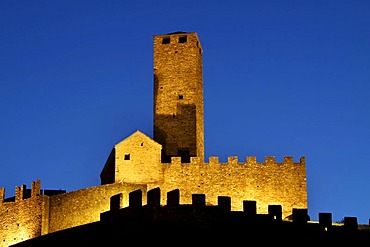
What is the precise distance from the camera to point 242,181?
37.8 meters

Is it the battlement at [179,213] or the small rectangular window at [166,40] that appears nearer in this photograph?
the battlement at [179,213]

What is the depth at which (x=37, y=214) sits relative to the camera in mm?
34938

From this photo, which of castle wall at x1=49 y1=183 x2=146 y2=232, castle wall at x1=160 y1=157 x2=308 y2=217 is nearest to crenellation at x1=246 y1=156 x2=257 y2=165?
castle wall at x1=160 y1=157 x2=308 y2=217

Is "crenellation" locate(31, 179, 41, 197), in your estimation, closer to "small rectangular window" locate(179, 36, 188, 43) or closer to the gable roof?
the gable roof

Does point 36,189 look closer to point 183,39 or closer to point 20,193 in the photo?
point 20,193

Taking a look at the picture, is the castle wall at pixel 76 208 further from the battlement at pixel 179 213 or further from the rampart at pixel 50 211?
the battlement at pixel 179 213

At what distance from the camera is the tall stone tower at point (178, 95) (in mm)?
41625

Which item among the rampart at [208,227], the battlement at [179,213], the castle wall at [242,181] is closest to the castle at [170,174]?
the castle wall at [242,181]

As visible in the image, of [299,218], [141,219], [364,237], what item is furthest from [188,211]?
[364,237]

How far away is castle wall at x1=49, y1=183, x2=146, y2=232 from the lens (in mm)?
34438

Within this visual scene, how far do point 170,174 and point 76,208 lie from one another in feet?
18.8

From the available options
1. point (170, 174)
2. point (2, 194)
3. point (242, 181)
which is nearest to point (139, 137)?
point (170, 174)

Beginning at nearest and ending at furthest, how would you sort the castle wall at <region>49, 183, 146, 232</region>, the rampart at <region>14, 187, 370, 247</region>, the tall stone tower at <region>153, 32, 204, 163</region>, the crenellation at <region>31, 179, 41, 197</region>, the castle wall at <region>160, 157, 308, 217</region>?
the rampart at <region>14, 187, 370, 247</region>, the castle wall at <region>49, 183, 146, 232</region>, the crenellation at <region>31, 179, 41, 197</region>, the castle wall at <region>160, 157, 308, 217</region>, the tall stone tower at <region>153, 32, 204, 163</region>

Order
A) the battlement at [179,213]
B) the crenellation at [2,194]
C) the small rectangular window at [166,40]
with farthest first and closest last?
the small rectangular window at [166,40] → the crenellation at [2,194] → the battlement at [179,213]
